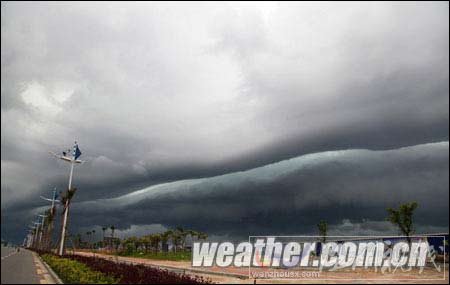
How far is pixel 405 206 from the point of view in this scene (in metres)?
50.0

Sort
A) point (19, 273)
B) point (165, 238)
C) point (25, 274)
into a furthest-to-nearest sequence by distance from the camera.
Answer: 1. point (165, 238)
2. point (19, 273)
3. point (25, 274)

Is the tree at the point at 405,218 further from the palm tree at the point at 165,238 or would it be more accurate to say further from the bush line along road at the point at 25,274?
the palm tree at the point at 165,238

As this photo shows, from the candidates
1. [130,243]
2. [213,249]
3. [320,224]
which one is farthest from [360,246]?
[130,243]

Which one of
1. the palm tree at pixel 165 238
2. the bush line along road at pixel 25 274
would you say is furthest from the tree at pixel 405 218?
the palm tree at pixel 165 238

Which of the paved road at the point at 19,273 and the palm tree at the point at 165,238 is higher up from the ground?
the palm tree at the point at 165,238

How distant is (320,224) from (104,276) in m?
77.2

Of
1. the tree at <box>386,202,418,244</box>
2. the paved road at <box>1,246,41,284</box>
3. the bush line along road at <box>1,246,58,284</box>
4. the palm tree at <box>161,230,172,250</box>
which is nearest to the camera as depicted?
the paved road at <box>1,246,41,284</box>

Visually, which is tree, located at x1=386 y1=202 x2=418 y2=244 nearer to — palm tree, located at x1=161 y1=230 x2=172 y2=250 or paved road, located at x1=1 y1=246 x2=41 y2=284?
paved road, located at x1=1 y1=246 x2=41 y2=284

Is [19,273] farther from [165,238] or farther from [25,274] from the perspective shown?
[165,238]

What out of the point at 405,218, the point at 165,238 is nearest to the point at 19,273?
the point at 405,218

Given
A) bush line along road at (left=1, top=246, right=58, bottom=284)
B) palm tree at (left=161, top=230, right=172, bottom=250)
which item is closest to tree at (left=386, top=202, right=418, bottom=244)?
bush line along road at (left=1, top=246, right=58, bottom=284)

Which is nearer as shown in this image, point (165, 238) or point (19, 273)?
point (19, 273)

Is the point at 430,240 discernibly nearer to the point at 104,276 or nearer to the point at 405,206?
the point at 405,206

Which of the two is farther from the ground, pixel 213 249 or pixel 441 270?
pixel 213 249
